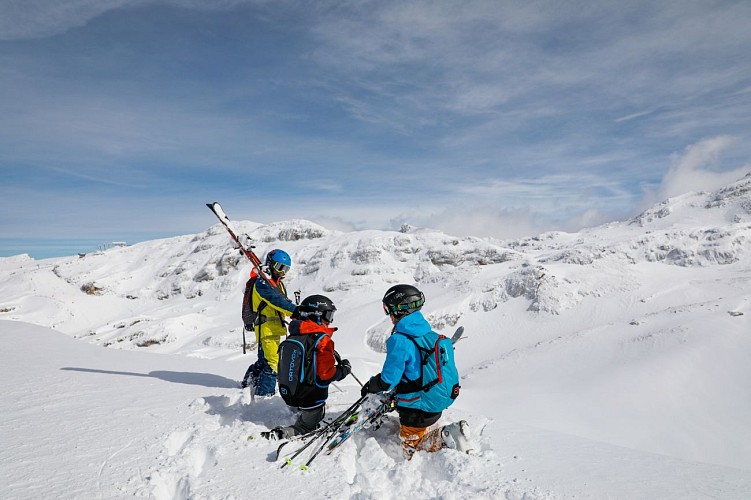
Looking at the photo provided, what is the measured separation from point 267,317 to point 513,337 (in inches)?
1051

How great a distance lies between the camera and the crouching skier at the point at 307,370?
5.91 m

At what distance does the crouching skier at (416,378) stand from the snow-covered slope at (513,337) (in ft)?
1.35

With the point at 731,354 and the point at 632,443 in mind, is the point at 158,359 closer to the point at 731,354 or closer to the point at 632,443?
the point at 632,443

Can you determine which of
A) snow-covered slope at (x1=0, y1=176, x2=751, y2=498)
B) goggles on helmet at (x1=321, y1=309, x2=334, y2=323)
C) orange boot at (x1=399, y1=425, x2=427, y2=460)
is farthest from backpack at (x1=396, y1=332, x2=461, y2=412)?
goggles on helmet at (x1=321, y1=309, x2=334, y2=323)

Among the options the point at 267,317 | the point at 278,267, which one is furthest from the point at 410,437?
the point at 278,267

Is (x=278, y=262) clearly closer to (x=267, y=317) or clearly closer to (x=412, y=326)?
(x=267, y=317)

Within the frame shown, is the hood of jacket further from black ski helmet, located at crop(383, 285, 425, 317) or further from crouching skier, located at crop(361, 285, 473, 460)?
black ski helmet, located at crop(383, 285, 425, 317)

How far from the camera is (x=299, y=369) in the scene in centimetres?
591

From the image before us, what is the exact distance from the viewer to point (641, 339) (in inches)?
864

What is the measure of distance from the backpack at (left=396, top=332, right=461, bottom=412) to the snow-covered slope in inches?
29.2

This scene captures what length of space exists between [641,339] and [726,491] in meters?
21.3

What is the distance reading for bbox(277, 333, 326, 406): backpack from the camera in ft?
19.4

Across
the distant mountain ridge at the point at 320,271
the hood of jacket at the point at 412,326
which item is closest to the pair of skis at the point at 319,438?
the hood of jacket at the point at 412,326

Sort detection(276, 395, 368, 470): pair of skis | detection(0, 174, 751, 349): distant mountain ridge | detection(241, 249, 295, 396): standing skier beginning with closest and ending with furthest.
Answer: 1. detection(276, 395, 368, 470): pair of skis
2. detection(241, 249, 295, 396): standing skier
3. detection(0, 174, 751, 349): distant mountain ridge
